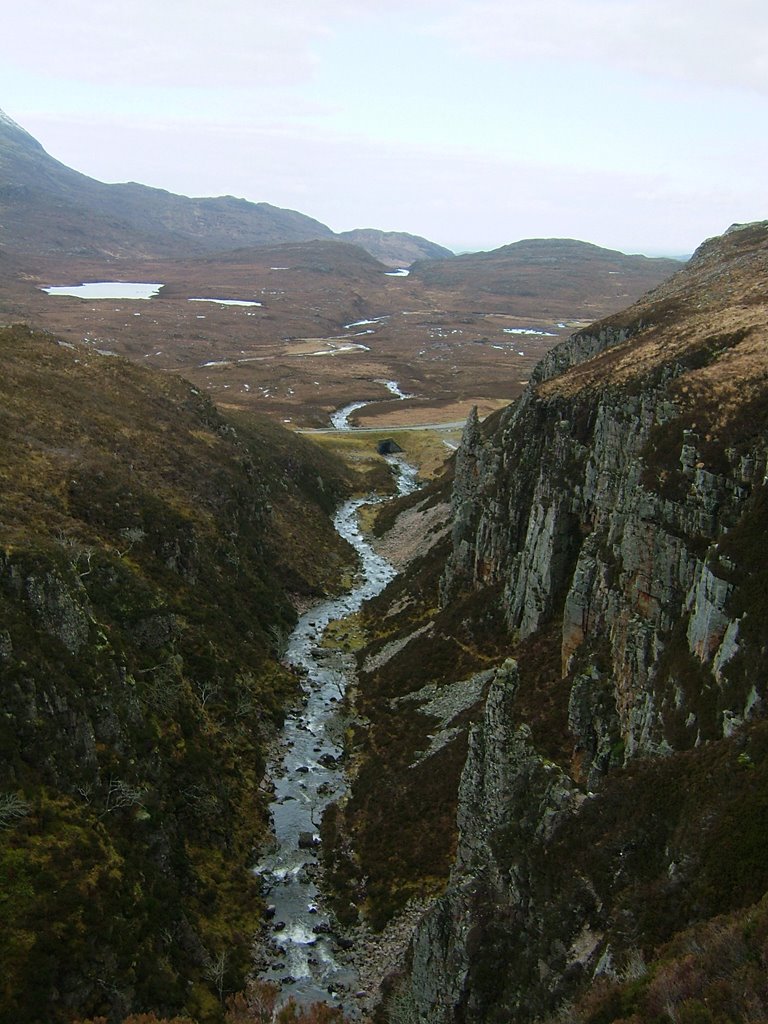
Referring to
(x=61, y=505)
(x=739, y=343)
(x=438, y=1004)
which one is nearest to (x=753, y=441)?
(x=739, y=343)

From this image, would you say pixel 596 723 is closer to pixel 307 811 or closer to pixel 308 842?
pixel 308 842

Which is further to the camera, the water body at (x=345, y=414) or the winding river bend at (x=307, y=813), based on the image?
the water body at (x=345, y=414)

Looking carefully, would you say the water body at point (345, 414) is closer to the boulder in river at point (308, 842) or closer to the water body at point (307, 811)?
the water body at point (307, 811)

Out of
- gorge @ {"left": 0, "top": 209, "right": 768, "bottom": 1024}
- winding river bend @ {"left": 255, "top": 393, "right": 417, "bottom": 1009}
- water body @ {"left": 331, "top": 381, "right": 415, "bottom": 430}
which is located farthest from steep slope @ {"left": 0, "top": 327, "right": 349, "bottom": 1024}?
water body @ {"left": 331, "top": 381, "right": 415, "bottom": 430}

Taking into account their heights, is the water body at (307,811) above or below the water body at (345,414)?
below

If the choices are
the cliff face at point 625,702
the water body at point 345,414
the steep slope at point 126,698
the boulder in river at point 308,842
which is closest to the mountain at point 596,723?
the cliff face at point 625,702

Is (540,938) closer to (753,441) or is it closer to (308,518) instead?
(753,441)

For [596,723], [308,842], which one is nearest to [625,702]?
[596,723]
